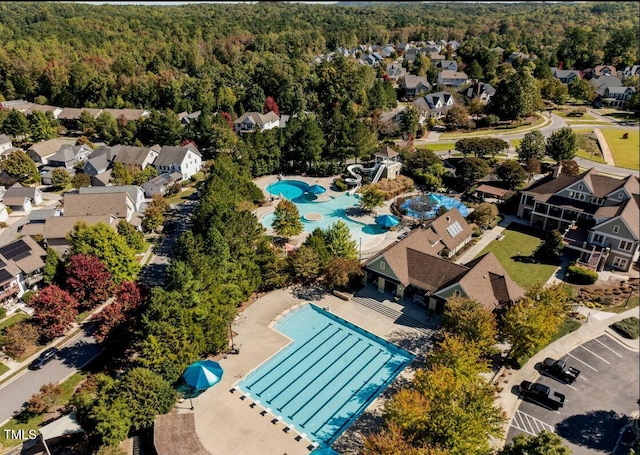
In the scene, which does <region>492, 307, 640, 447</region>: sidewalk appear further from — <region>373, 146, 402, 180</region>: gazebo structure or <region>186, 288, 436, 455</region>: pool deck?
<region>373, 146, 402, 180</region>: gazebo structure

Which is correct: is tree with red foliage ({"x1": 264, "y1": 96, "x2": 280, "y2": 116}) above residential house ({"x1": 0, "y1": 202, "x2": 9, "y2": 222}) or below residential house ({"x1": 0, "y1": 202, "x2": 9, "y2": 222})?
above

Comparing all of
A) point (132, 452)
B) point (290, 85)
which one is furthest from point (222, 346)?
point (290, 85)

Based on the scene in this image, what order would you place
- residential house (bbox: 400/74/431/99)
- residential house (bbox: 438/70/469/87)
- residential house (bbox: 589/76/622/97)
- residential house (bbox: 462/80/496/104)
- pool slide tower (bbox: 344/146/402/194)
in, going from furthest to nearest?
residential house (bbox: 438/70/469/87)
residential house (bbox: 400/74/431/99)
residential house (bbox: 589/76/622/97)
residential house (bbox: 462/80/496/104)
pool slide tower (bbox: 344/146/402/194)

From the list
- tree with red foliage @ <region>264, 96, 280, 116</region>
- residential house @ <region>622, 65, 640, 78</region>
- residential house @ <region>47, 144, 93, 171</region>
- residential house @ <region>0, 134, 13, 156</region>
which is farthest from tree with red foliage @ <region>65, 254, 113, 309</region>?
residential house @ <region>622, 65, 640, 78</region>

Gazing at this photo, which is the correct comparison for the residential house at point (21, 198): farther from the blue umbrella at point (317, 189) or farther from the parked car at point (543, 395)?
the parked car at point (543, 395)

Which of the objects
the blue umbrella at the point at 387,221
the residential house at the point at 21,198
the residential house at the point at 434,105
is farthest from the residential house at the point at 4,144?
the residential house at the point at 434,105

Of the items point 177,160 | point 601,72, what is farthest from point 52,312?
point 601,72

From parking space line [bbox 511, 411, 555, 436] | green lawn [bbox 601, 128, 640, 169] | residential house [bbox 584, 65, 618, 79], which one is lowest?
parking space line [bbox 511, 411, 555, 436]
